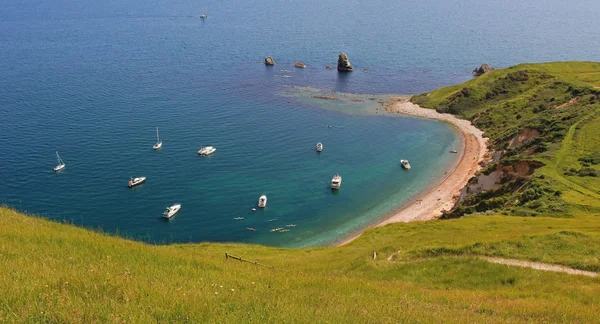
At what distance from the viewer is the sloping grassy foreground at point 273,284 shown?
13352 mm

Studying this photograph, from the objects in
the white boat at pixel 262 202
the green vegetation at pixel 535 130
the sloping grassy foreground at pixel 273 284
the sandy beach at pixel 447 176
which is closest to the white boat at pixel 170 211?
the white boat at pixel 262 202

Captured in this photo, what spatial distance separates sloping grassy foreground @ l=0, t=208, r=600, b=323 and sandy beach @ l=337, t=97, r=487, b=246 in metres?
34.1

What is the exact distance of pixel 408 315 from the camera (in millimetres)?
15531

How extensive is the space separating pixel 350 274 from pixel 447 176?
63479mm

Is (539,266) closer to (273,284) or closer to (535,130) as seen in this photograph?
(273,284)

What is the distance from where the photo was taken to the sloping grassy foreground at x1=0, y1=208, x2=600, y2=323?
1335 centimetres

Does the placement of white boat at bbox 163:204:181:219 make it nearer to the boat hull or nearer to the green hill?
the boat hull

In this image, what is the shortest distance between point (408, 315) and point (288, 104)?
115m

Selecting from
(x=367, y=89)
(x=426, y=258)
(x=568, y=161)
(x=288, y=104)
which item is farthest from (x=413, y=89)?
(x=426, y=258)

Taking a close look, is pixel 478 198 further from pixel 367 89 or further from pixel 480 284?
pixel 367 89

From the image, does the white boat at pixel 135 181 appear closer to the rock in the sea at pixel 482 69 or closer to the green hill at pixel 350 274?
the green hill at pixel 350 274

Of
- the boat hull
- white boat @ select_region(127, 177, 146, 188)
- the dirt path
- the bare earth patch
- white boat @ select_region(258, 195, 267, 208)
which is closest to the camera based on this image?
the dirt path

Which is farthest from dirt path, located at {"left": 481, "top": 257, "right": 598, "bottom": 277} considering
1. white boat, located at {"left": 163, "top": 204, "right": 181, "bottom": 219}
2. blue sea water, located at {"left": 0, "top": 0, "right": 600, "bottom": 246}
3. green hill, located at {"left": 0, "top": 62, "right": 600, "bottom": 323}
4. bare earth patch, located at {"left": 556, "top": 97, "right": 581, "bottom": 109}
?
bare earth patch, located at {"left": 556, "top": 97, "right": 581, "bottom": 109}

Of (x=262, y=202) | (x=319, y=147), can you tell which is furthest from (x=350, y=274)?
(x=319, y=147)
